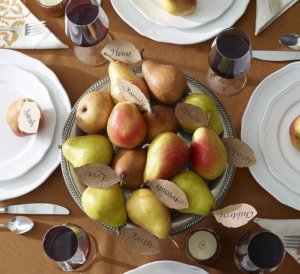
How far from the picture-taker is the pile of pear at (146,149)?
658 millimetres

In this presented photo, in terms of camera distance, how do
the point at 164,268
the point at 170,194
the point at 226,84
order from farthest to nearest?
1. the point at 226,84
2. the point at 164,268
3. the point at 170,194

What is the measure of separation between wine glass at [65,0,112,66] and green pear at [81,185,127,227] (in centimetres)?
28

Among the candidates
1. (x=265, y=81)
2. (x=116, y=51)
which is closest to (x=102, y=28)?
(x=116, y=51)

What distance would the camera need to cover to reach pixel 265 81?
0.82m

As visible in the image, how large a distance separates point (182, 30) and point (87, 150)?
31 centimetres

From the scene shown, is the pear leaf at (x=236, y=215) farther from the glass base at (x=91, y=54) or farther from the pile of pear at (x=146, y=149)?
the glass base at (x=91, y=54)

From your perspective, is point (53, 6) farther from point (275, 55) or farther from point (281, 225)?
point (281, 225)

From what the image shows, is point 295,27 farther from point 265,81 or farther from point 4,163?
point 4,163

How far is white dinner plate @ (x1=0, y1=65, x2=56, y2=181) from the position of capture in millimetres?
794

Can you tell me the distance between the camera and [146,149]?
714mm

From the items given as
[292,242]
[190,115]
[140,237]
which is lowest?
[292,242]

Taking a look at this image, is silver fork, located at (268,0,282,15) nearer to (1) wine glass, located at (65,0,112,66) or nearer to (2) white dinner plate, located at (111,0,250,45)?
(2) white dinner plate, located at (111,0,250,45)

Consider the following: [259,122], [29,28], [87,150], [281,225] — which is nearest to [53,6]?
[29,28]

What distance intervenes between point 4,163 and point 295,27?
1.93 ft
